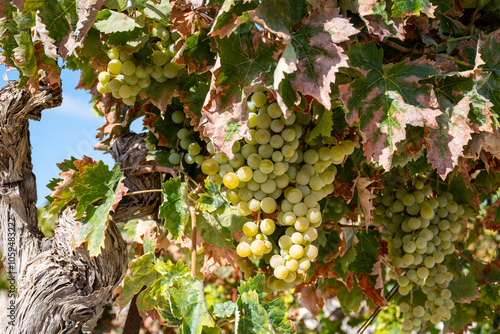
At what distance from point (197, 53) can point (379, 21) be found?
33cm

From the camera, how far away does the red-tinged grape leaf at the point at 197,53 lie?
2.55 feet

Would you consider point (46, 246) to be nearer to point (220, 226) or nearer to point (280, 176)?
point (220, 226)

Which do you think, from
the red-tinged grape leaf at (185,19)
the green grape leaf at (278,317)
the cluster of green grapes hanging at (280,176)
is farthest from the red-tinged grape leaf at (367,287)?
the red-tinged grape leaf at (185,19)

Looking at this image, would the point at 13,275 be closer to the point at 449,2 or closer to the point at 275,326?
the point at 275,326

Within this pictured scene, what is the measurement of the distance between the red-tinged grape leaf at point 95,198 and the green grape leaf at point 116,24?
0.31 meters

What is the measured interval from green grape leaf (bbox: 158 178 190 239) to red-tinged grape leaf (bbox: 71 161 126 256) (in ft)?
0.44

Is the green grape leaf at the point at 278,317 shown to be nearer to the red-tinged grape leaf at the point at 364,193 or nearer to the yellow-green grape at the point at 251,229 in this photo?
the yellow-green grape at the point at 251,229

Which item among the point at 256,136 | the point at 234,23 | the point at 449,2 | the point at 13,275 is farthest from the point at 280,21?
the point at 13,275

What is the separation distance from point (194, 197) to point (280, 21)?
43 centimetres

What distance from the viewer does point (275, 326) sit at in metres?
0.67

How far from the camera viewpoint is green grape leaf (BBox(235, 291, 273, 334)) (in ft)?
2.13

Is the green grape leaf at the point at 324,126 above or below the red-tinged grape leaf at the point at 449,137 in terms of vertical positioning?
above

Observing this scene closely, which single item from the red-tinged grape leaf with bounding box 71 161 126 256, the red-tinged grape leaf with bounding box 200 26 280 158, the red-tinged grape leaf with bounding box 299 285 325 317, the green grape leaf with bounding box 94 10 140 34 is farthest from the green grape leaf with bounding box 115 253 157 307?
Result: the red-tinged grape leaf with bounding box 299 285 325 317

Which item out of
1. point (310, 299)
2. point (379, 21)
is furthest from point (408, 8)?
point (310, 299)
